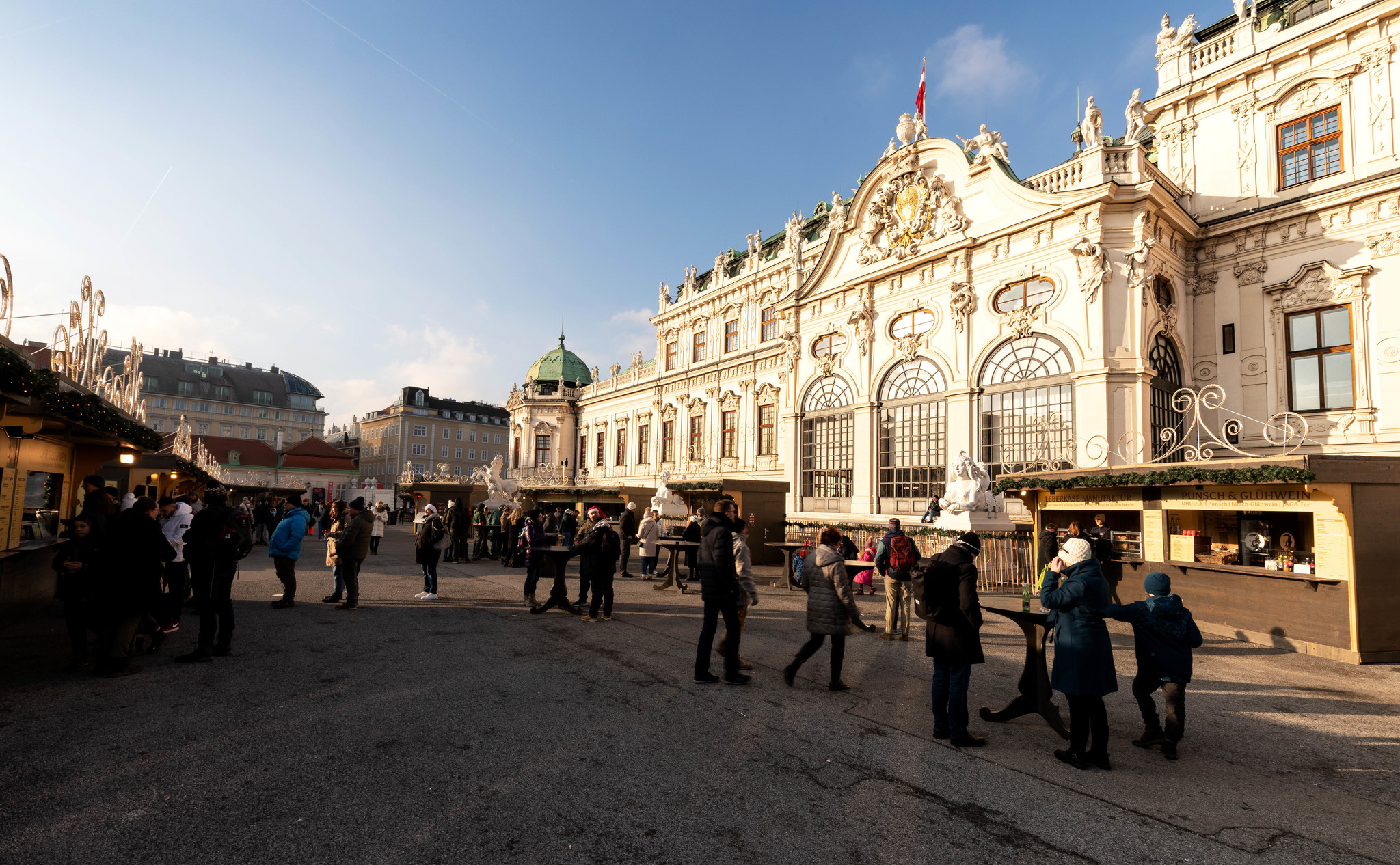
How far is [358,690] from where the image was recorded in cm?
629

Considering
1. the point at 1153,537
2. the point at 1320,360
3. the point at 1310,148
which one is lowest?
the point at 1153,537

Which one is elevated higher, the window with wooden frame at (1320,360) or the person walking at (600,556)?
the window with wooden frame at (1320,360)

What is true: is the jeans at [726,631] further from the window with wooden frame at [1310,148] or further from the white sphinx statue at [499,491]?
the window with wooden frame at [1310,148]

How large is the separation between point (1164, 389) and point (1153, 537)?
6.97 meters

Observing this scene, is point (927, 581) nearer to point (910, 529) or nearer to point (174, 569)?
point (174, 569)

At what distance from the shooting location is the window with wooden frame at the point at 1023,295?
17.7 meters

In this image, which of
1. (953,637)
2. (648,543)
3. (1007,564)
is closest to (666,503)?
(648,543)

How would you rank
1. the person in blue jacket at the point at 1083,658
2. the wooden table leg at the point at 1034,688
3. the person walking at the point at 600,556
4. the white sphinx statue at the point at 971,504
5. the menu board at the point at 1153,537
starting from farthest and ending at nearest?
the white sphinx statue at the point at 971,504 < the menu board at the point at 1153,537 < the person walking at the point at 600,556 < the wooden table leg at the point at 1034,688 < the person in blue jacket at the point at 1083,658

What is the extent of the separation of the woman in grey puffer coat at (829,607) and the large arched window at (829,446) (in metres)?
15.6

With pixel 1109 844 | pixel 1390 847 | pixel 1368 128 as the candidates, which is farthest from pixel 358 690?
pixel 1368 128

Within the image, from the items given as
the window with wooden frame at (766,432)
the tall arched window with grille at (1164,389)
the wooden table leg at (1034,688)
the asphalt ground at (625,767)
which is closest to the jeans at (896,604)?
the asphalt ground at (625,767)

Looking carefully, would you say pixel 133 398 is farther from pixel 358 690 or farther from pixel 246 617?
pixel 358 690

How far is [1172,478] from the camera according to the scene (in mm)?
11297

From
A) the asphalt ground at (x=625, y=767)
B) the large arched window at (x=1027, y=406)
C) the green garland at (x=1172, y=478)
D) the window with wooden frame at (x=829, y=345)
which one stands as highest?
the window with wooden frame at (x=829, y=345)
